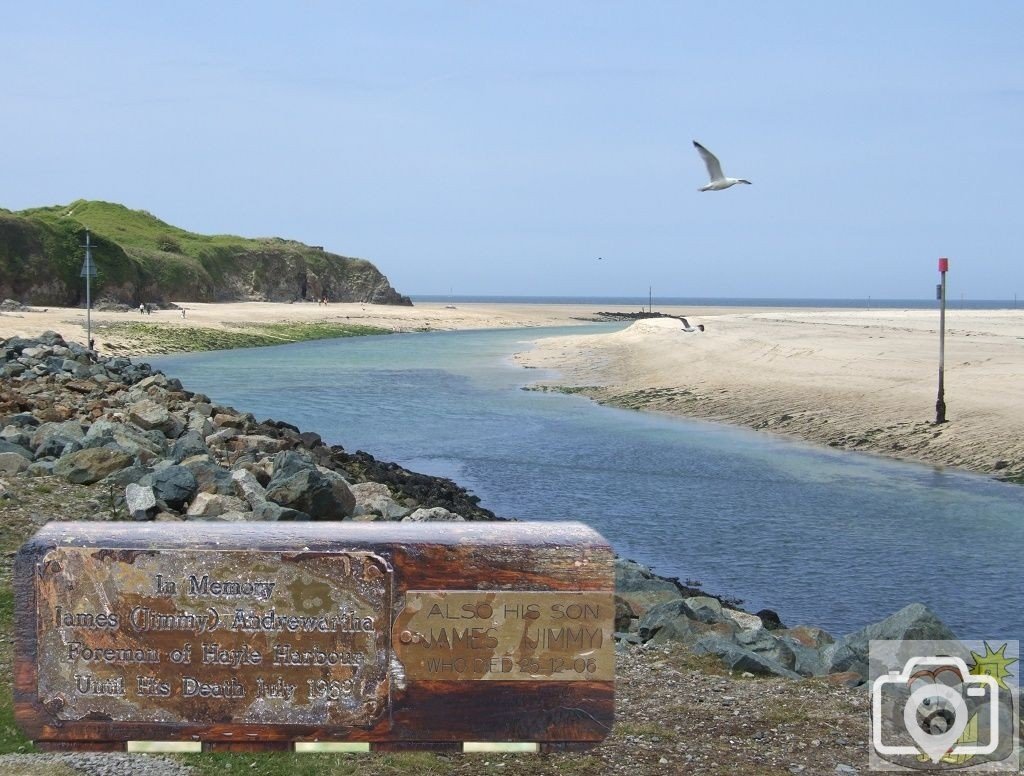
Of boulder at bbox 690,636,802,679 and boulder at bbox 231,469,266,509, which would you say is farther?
boulder at bbox 231,469,266,509

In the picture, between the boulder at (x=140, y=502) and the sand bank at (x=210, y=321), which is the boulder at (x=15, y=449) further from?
the sand bank at (x=210, y=321)

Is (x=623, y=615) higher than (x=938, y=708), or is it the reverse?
(x=938, y=708)

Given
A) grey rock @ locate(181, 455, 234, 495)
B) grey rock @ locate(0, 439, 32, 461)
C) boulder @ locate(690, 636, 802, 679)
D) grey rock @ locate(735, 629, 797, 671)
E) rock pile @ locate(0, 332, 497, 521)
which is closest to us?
boulder @ locate(690, 636, 802, 679)

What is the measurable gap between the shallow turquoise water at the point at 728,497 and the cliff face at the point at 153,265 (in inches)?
1505

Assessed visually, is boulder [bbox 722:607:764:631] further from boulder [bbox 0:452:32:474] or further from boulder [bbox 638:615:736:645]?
boulder [bbox 0:452:32:474]

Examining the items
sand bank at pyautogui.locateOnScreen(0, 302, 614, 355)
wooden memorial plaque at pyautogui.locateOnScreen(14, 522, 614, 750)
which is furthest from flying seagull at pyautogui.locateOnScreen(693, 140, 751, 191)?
sand bank at pyautogui.locateOnScreen(0, 302, 614, 355)

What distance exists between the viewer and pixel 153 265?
87875 millimetres

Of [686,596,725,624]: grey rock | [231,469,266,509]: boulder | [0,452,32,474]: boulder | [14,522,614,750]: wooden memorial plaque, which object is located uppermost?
[14,522,614,750]: wooden memorial plaque

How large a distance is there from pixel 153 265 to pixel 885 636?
8687cm

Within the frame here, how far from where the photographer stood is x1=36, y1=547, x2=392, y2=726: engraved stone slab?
4.43m

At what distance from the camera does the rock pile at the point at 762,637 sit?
772 centimetres

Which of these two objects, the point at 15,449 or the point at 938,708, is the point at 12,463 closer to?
the point at 15,449

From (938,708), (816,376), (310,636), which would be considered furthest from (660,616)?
(816,376)

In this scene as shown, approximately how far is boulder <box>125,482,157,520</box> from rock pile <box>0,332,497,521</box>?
13 millimetres
